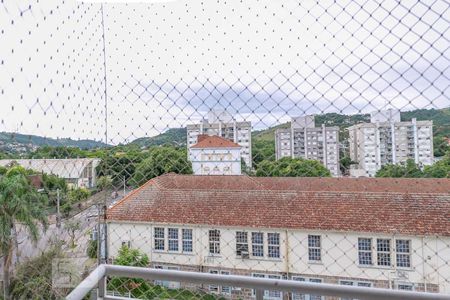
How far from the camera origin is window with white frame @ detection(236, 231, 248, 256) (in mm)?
2096

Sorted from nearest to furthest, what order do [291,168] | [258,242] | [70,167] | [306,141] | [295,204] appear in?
[70,167] → [306,141] → [291,168] → [295,204] → [258,242]

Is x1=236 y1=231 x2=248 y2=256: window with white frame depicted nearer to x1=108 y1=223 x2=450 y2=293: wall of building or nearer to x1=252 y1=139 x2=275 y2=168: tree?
x1=108 y1=223 x2=450 y2=293: wall of building

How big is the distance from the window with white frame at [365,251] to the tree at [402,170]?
0.72m

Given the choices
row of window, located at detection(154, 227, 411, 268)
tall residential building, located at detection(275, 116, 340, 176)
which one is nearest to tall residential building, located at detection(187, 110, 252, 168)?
tall residential building, located at detection(275, 116, 340, 176)

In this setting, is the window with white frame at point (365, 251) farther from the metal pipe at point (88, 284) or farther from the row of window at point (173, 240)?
the metal pipe at point (88, 284)

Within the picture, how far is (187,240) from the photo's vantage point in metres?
2.21

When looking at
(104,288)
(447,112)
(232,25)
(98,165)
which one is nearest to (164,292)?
(104,288)

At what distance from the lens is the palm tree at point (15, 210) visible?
0.87 metres

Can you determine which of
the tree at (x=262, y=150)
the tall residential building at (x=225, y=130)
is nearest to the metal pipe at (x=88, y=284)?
the tall residential building at (x=225, y=130)

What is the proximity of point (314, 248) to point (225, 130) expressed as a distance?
3.95ft

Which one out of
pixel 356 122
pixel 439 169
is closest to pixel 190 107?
pixel 356 122

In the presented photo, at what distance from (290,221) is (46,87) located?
183cm

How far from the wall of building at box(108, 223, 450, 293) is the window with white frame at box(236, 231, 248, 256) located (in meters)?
0.03

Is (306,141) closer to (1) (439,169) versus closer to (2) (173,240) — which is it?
(1) (439,169)
